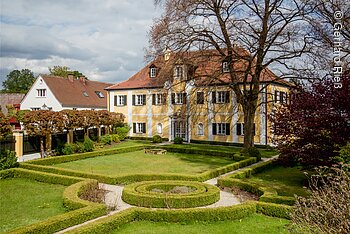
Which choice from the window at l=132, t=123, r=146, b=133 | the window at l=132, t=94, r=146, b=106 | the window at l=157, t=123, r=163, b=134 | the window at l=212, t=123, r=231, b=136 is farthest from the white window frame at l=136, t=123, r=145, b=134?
the window at l=212, t=123, r=231, b=136

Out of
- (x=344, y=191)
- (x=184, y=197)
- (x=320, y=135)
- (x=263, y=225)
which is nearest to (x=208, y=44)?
(x=320, y=135)

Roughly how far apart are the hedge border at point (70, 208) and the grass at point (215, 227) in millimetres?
1225

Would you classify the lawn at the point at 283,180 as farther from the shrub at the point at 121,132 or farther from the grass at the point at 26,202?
the shrub at the point at 121,132

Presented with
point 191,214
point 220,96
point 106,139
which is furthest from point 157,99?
point 191,214

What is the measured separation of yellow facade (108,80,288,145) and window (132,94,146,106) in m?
0.18

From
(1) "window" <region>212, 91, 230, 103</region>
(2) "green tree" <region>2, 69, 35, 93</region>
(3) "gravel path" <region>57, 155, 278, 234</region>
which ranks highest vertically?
(2) "green tree" <region>2, 69, 35, 93</region>

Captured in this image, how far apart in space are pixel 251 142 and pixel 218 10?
10.6 m

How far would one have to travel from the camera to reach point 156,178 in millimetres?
16203

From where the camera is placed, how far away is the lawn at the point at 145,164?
19.1 meters

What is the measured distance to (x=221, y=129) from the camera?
33.7m

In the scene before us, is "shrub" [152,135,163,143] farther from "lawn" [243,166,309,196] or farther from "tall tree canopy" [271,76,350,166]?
"tall tree canopy" [271,76,350,166]

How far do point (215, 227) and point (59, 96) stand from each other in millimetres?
36714

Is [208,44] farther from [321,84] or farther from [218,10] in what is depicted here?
[321,84]

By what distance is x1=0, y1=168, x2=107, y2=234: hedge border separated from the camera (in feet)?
28.8
